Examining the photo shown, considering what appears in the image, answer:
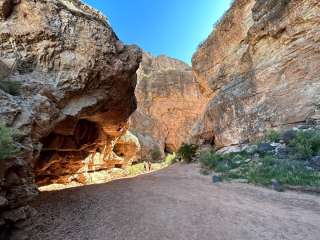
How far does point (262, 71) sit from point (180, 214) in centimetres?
1021

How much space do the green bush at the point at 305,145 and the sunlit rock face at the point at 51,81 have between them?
Answer: 703 centimetres

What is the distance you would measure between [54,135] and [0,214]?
8.36m

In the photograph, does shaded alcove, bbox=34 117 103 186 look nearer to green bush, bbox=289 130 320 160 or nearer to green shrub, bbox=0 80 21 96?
green shrub, bbox=0 80 21 96

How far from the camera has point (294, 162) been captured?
9.70 m

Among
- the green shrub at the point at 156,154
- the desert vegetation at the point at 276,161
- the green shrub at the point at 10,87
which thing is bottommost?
the desert vegetation at the point at 276,161

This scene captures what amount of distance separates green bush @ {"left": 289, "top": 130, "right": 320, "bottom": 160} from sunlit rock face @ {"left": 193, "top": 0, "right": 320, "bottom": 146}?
1.21 metres

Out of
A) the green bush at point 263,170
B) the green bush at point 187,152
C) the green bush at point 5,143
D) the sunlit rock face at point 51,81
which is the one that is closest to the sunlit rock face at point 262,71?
the green bush at point 187,152

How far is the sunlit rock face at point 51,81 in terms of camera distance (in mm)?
6133

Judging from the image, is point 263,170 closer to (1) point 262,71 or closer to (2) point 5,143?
(1) point 262,71

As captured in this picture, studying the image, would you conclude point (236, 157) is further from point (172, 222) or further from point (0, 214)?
point (0, 214)

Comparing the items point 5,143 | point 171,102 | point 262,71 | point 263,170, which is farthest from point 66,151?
point 171,102

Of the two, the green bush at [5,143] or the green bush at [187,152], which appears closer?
the green bush at [5,143]

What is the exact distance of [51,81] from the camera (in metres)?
8.88

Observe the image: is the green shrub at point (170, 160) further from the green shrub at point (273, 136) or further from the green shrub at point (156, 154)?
the green shrub at point (273, 136)
